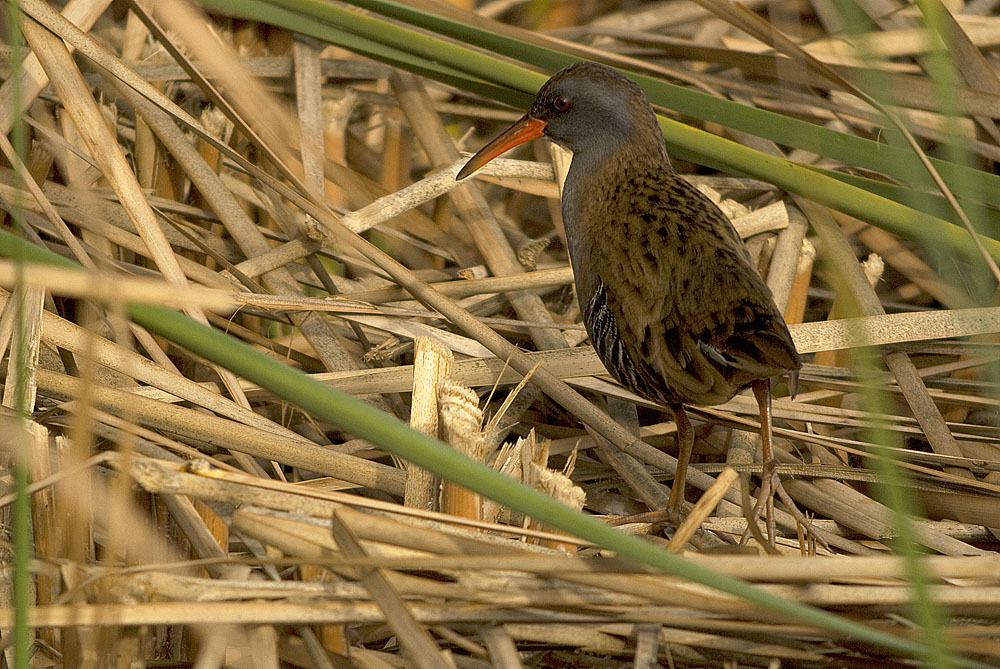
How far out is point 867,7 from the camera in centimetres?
279

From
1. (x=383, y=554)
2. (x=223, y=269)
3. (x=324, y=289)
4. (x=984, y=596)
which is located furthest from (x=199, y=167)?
(x=984, y=596)

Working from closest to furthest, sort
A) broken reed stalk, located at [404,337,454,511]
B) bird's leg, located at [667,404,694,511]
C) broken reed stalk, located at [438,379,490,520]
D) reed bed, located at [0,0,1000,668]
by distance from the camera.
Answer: reed bed, located at [0,0,1000,668] < broken reed stalk, located at [438,379,490,520] < broken reed stalk, located at [404,337,454,511] < bird's leg, located at [667,404,694,511]

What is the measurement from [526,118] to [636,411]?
0.73 meters

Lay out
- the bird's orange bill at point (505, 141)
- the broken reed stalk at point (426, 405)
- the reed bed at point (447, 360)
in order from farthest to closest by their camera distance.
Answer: the bird's orange bill at point (505, 141) < the broken reed stalk at point (426, 405) < the reed bed at point (447, 360)

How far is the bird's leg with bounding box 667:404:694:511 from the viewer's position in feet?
6.14

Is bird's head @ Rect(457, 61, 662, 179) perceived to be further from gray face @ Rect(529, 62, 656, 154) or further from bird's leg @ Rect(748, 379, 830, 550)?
bird's leg @ Rect(748, 379, 830, 550)

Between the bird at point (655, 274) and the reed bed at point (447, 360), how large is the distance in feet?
0.41

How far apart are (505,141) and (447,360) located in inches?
29.5

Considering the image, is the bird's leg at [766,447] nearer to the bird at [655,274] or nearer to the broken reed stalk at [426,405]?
the bird at [655,274]

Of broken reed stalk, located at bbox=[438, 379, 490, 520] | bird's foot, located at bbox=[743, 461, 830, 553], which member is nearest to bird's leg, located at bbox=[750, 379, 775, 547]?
bird's foot, located at bbox=[743, 461, 830, 553]

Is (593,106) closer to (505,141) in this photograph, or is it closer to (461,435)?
(505,141)

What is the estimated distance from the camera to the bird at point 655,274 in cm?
172

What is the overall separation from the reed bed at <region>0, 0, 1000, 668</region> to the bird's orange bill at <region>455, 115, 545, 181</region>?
0.36 feet

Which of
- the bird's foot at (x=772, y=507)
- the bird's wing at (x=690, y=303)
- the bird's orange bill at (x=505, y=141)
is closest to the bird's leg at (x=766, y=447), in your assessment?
the bird's foot at (x=772, y=507)
